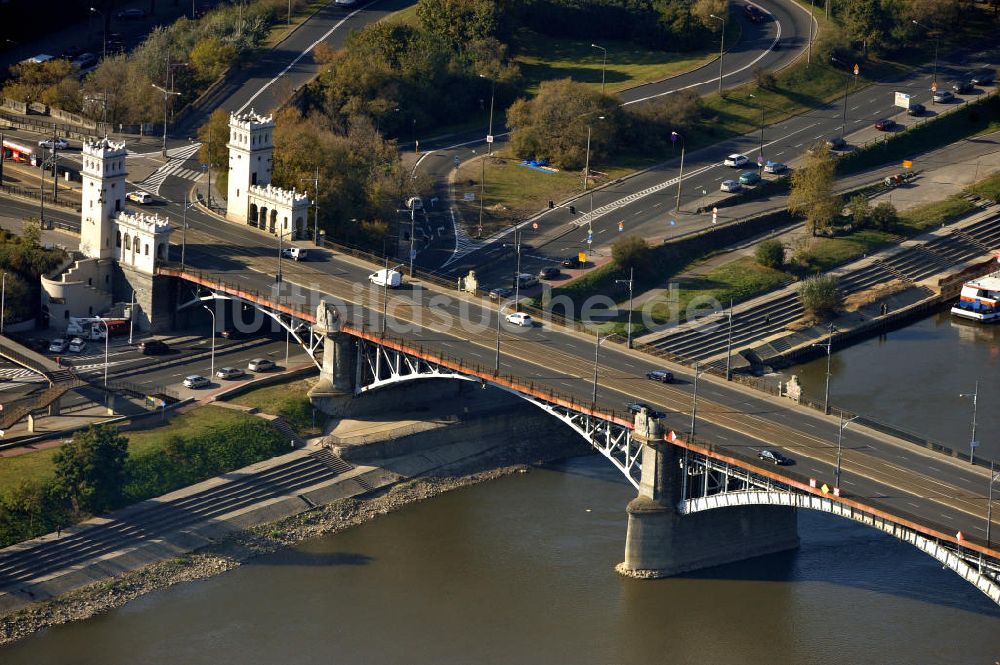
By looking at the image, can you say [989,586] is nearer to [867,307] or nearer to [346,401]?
[346,401]

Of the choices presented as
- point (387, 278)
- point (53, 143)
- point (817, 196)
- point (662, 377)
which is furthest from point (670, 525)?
point (53, 143)

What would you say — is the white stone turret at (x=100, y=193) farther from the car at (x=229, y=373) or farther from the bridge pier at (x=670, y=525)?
the bridge pier at (x=670, y=525)

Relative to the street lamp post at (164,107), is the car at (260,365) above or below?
below

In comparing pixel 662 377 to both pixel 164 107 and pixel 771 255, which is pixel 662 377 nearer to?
pixel 771 255

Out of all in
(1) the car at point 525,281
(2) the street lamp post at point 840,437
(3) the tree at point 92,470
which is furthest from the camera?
(1) the car at point 525,281

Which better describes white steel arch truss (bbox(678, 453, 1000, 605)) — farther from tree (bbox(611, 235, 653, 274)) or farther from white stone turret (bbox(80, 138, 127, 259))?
white stone turret (bbox(80, 138, 127, 259))

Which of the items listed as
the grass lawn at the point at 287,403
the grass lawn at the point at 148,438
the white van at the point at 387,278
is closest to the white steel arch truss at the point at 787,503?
the grass lawn at the point at 287,403
